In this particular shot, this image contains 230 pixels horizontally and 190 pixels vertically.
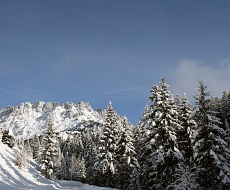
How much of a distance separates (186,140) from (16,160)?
90.8 ft

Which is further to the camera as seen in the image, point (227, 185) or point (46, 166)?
point (46, 166)

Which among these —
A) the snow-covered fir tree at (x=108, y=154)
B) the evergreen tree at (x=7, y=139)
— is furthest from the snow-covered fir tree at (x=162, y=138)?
the evergreen tree at (x=7, y=139)

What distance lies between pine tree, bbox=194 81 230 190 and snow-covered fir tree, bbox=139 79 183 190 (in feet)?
8.03

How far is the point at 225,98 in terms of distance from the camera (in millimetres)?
84688

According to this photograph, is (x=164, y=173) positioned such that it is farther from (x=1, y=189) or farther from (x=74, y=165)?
(x=74, y=165)

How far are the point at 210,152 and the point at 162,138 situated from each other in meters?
5.67

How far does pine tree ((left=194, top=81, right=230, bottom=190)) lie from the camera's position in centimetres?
2428

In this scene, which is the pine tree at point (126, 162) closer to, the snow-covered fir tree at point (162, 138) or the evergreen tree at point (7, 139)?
the snow-covered fir tree at point (162, 138)

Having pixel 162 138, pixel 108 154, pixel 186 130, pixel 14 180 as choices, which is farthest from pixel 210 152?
pixel 14 180

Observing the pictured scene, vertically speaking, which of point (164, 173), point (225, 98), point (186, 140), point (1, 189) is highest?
point (225, 98)

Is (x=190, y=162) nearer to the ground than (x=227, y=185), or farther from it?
farther from it

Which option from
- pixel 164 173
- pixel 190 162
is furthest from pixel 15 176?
pixel 190 162

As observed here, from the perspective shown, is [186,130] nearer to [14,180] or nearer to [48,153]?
[14,180]

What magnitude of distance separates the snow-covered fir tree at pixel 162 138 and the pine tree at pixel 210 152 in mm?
2446
